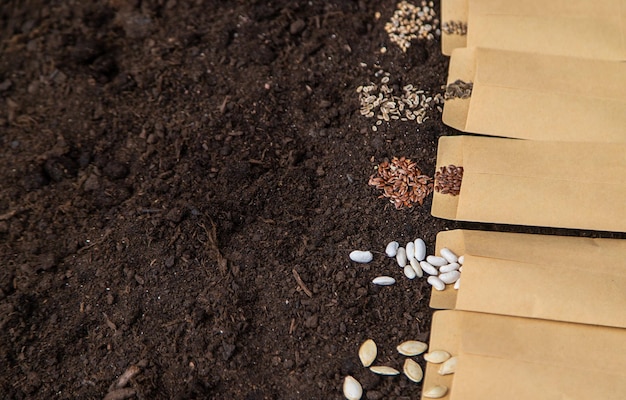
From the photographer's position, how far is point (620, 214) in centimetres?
168

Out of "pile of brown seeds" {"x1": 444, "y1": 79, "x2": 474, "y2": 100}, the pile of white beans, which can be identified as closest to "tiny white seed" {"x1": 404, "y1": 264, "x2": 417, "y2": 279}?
the pile of white beans

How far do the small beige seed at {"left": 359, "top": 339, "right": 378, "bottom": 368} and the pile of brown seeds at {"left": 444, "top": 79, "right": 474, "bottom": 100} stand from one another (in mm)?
768

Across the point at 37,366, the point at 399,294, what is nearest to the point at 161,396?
the point at 37,366

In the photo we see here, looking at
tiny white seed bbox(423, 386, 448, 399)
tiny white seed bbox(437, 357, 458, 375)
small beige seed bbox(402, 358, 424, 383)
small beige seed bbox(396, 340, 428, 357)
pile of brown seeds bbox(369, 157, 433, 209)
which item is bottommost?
tiny white seed bbox(423, 386, 448, 399)

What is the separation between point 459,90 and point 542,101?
0.24m

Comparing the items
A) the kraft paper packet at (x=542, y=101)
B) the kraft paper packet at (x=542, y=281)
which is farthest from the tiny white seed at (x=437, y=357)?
the kraft paper packet at (x=542, y=101)

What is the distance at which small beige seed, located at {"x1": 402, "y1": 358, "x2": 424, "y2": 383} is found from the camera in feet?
5.01

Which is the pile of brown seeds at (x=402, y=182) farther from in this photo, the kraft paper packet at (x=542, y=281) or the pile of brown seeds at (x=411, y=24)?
the pile of brown seeds at (x=411, y=24)

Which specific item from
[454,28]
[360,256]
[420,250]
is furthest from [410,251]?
[454,28]

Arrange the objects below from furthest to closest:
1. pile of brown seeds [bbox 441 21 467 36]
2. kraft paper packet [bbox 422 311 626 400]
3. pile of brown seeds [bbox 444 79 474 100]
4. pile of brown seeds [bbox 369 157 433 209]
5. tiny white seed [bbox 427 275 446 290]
Answer: 1. pile of brown seeds [bbox 441 21 467 36]
2. pile of brown seeds [bbox 444 79 474 100]
3. pile of brown seeds [bbox 369 157 433 209]
4. tiny white seed [bbox 427 275 446 290]
5. kraft paper packet [bbox 422 311 626 400]

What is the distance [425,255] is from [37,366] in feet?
3.40

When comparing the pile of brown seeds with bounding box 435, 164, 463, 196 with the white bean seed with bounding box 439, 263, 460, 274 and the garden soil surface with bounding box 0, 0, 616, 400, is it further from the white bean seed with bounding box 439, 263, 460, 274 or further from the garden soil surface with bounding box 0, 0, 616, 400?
the white bean seed with bounding box 439, 263, 460, 274

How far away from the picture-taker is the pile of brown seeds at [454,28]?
1.97 m

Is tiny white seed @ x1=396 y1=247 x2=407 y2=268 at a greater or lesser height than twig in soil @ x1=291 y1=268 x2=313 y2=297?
greater
